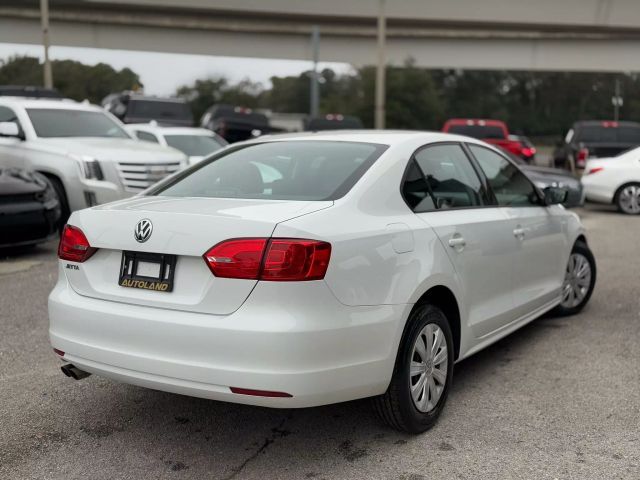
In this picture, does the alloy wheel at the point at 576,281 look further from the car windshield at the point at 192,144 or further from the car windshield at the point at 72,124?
the car windshield at the point at 192,144

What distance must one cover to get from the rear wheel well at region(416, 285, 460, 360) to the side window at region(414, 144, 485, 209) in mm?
502

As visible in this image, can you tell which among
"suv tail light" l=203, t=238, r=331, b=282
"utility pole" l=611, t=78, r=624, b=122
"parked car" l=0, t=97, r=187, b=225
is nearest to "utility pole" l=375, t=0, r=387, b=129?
"parked car" l=0, t=97, r=187, b=225

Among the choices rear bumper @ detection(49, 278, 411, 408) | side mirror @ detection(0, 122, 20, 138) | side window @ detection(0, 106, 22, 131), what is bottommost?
rear bumper @ detection(49, 278, 411, 408)

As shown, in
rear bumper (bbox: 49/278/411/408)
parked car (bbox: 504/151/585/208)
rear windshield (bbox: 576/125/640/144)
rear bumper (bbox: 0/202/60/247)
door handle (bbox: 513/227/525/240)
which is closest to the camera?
rear bumper (bbox: 49/278/411/408)

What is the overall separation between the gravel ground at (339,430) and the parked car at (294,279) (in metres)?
0.29

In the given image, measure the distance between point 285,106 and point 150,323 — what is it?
84940 millimetres

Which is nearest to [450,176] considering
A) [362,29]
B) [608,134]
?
[608,134]

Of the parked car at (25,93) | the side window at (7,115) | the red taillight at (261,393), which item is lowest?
the red taillight at (261,393)

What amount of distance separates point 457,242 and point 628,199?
1189 cm

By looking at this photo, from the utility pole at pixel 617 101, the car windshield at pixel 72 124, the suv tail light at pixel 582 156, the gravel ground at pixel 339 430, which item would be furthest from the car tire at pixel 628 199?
the utility pole at pixel 617 101

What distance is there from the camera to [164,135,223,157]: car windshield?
14141mm

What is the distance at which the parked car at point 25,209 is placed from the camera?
8.22 meters

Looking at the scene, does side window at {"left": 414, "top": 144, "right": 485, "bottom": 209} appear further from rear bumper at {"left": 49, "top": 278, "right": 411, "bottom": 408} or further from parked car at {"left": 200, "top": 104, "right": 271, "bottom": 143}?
parked car at {"left": 200, "top": 104, "right": 271, "bottom": 143}

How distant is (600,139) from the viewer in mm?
18531
